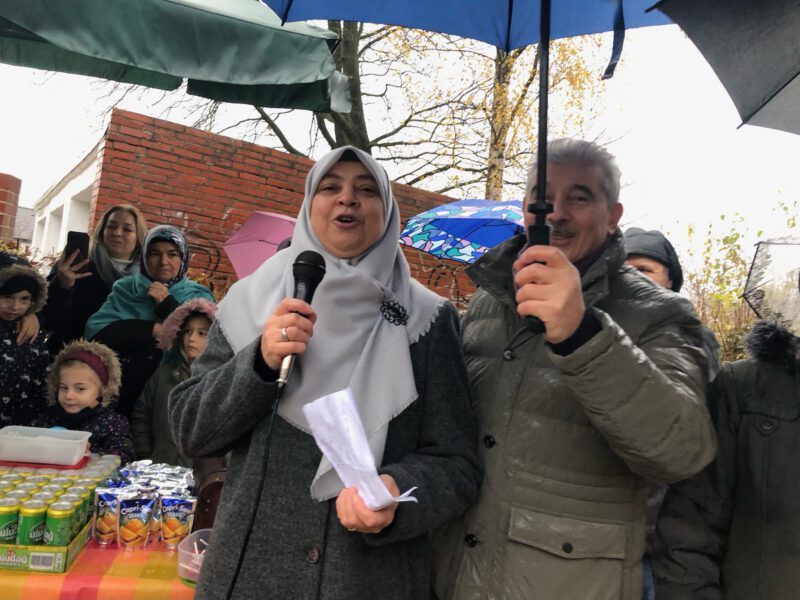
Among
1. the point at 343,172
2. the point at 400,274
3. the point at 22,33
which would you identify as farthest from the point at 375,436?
the point at 22,33

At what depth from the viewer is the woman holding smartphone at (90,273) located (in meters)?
3.73

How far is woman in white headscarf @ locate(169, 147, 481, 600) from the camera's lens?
1.35m

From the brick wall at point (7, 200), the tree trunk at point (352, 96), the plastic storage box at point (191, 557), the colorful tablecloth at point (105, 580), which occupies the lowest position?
the colorful tablecloth at point (105, 580)

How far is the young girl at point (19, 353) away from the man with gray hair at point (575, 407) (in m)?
2.63

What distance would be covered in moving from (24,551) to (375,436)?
1252mm

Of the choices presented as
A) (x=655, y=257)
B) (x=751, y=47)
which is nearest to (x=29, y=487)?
(x=751, y=47)

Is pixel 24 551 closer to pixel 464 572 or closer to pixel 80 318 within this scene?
pixel 464 572

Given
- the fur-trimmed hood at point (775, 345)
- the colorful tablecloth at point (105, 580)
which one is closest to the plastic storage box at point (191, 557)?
the colorful tablecloth at point (105, 580)

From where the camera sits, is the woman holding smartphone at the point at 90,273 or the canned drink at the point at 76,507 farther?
the woman holding smartphone at the point at 90,273

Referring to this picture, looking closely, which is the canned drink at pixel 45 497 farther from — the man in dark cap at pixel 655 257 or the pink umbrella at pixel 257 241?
the pink umbrella at pixel 257 241

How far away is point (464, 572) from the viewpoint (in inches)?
57.1

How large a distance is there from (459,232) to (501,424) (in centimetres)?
440

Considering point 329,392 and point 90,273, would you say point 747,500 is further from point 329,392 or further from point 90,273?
point 90,273

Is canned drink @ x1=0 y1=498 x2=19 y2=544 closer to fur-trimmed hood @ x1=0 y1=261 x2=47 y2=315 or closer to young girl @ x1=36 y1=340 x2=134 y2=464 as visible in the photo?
young girl @ x1=36 y1=340 x2=134 y2=464
